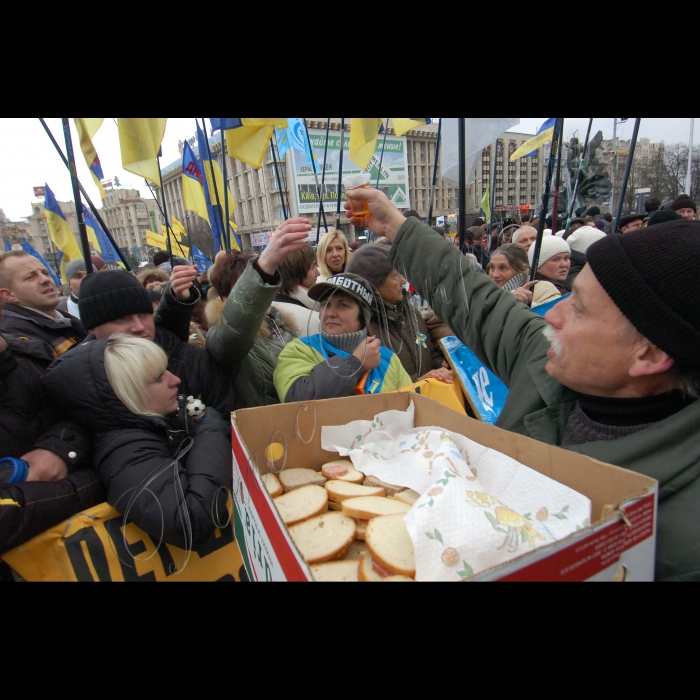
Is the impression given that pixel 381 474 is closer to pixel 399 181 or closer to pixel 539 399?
pixel 539 399

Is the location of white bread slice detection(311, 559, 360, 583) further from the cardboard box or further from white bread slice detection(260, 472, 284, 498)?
white bread slice detection(260, 472, 284, 498)

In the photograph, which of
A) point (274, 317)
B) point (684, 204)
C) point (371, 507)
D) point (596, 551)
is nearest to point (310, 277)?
point (274, 317)

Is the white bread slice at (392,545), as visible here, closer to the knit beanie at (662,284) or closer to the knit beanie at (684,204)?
the knit beanie at (662,284)

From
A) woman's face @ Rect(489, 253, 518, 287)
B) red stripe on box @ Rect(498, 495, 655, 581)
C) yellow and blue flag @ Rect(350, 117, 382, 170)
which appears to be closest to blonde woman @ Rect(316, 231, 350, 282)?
yellow and blue flag @ Rect(350, 117, 382, 170)

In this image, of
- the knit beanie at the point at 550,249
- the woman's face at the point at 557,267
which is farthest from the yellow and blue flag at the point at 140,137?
the woman's face at the point at 557,267

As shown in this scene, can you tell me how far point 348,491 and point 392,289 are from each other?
157cm

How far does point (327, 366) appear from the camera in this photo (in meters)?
1.81

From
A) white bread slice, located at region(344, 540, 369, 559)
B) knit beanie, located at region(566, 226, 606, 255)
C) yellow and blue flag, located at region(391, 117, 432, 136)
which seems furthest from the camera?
yellow and blue flag, located at region(391, 117, 432, 136)

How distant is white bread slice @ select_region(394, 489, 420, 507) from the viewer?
3.74ft

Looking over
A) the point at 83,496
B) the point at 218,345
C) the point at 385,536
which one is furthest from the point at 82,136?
the point at 385,536

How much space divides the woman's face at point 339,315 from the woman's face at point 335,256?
140 cm

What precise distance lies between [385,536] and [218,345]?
1.22 metres

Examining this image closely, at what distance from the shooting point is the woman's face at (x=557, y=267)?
365 cm

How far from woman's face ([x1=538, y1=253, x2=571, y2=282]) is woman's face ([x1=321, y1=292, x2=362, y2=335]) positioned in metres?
2.38
